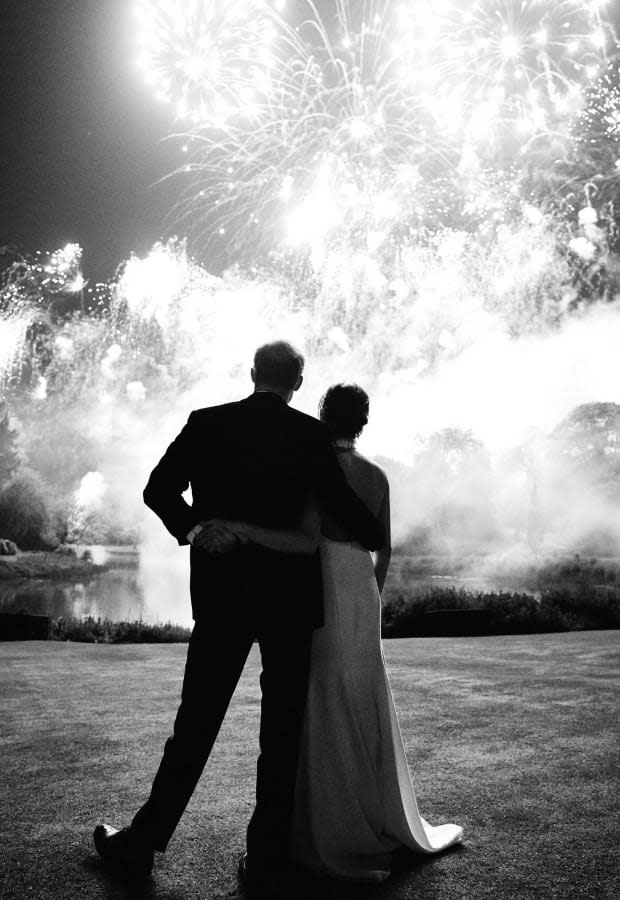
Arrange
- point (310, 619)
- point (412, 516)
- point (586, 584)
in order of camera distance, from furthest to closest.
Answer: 1. point (412, 516)
2. point (586, 584)
3. point (310, 619)

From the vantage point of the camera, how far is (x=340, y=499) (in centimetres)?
281

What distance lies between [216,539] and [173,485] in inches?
12.4

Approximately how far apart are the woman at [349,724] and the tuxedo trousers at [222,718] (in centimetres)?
24

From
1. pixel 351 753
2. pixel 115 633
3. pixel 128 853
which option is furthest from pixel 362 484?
pixel 115 633

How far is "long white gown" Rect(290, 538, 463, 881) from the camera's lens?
→ 9.20 ft

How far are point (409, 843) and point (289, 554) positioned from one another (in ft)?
4.03

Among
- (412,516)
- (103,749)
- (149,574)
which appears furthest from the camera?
(149,574)

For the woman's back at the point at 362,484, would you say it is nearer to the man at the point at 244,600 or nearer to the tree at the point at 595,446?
the man at the point at 244,600

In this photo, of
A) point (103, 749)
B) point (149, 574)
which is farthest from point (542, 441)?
point (149, 574)

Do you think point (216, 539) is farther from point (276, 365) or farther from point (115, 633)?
point (115, 633)

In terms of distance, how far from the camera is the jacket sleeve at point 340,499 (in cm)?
278

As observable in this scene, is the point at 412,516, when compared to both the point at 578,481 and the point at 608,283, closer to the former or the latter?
the point at 578,481

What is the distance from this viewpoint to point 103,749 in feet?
14.9

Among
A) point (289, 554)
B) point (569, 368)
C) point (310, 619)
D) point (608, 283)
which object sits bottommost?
point (310, 619)
